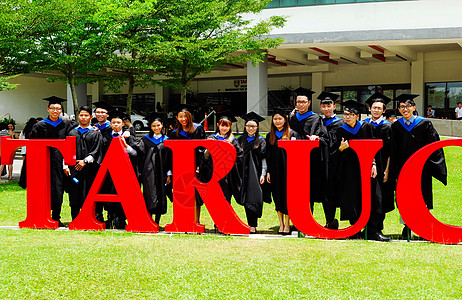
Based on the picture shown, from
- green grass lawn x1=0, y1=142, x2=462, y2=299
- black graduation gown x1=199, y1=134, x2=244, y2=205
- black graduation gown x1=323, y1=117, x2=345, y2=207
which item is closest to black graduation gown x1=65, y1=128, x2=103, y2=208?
green grass lawn x1=0, y1=142, x2=462, y2=299

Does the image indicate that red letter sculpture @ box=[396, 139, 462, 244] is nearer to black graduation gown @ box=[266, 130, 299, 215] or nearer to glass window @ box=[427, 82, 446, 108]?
black graduation gown @ box=[266, 130, 299, 215]

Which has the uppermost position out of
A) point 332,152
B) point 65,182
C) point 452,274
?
point 332,152

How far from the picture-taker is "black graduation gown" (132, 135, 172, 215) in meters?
6.04

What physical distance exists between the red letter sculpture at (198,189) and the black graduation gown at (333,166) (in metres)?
1.10

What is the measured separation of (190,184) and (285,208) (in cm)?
118

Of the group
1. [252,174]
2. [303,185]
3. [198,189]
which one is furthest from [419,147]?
[198,189]

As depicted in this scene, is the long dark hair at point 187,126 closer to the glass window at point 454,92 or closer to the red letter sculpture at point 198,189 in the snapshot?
the red letter sculpture at point 198,189

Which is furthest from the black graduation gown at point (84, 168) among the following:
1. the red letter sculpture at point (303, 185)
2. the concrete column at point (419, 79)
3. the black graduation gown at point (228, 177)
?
the concrete column at point (419, 79)

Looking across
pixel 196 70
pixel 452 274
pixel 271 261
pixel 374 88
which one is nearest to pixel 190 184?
pixel 271 261

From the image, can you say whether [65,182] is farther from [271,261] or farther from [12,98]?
[12,98]

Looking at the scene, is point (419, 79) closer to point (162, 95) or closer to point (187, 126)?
point (162, 95)

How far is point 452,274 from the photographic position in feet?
13.5

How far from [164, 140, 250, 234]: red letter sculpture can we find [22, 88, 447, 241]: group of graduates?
306mm

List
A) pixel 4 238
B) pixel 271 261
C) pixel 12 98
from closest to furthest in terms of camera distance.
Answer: pixel 271 261, pixel 4 238, pixel 12 98
